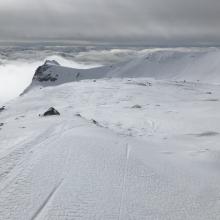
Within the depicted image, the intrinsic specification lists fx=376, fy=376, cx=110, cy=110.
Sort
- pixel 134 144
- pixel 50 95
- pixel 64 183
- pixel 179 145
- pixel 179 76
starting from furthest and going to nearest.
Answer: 1. pixel 179 76
2. pixel 50 95
3. pixel 179 145
4. pixel 134 144
5. pixel 64 183

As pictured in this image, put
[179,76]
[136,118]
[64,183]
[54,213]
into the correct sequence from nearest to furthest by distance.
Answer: [54,213]
[64,183]
[136,118]
[179,76]

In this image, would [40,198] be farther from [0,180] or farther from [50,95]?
[50,95]

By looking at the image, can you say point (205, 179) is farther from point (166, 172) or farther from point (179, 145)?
point (179, 145)

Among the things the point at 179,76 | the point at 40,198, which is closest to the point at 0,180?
the point at 40,198

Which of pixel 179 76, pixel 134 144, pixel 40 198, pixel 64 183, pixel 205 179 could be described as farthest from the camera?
pixel 179 76

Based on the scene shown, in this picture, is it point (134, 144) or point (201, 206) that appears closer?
point (201, 206)

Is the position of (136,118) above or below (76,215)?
below

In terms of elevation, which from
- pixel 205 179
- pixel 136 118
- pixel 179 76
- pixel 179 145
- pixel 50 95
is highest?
pixel 205 179

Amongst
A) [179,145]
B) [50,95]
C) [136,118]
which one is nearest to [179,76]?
[50,95]

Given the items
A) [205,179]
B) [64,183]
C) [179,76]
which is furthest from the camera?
[179,76]
